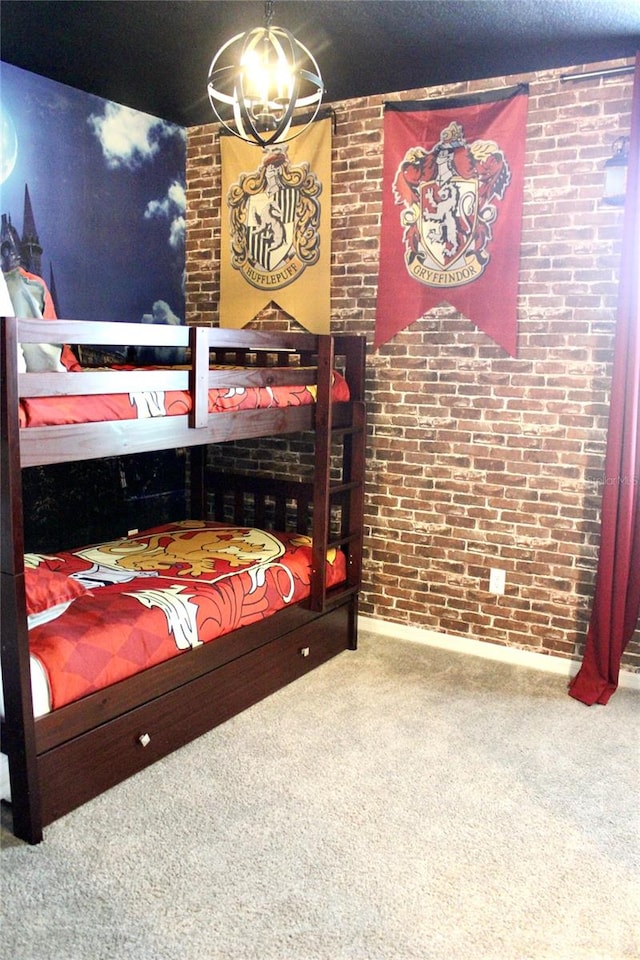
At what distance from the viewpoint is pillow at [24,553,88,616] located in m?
2.49

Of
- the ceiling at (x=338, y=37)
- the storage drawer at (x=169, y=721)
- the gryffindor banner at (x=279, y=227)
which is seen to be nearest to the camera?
the storage drawer at (x=169, y=721)

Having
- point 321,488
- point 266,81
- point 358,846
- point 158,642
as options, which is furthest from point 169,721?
point 266,81

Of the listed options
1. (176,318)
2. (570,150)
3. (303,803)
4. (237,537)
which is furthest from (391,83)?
(303,803)

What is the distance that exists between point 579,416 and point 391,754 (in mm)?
1710

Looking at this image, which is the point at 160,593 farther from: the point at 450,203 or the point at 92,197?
the point at 450,203

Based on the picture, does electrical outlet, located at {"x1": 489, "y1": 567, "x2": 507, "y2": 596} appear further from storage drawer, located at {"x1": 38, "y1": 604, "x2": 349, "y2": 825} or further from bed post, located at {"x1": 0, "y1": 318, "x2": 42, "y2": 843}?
bed post, located at {"x1": 0, "y1": 318, "x2": 42, "y2": 843}

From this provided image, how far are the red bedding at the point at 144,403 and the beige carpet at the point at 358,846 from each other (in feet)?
4.06

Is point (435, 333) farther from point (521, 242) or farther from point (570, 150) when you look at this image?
point (570, 150)

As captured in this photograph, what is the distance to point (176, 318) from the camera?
4.60m

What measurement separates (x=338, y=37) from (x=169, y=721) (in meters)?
2.69

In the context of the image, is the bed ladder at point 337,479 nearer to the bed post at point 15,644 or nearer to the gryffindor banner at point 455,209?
the gryffindor banner at point 455,209

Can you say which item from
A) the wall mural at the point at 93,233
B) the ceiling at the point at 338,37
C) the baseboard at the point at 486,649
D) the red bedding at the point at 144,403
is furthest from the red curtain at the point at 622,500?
the wall mural at the point at 93,233

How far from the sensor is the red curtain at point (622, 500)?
3.26 meters

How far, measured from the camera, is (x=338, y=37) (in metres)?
3.12
